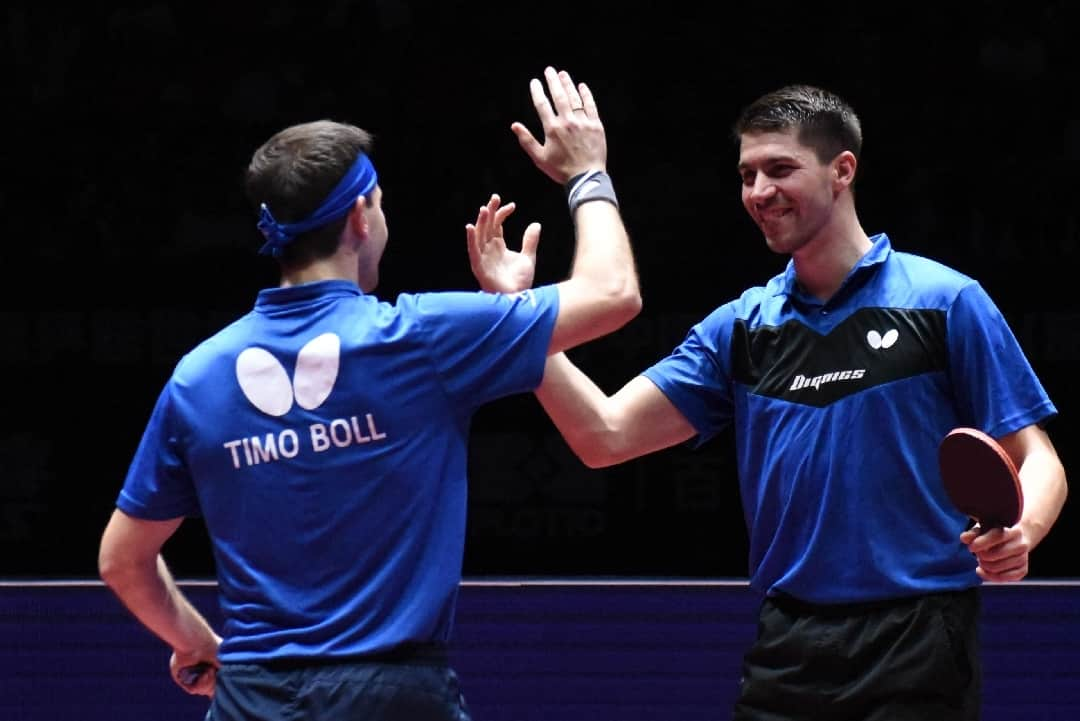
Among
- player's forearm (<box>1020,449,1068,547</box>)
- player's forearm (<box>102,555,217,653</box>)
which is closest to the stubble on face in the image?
player's forearm (<box>1020,449,1068,547</box>)

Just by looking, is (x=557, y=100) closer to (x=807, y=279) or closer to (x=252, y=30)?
(x=807, y=279)

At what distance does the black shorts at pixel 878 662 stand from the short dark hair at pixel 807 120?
2.76 feet

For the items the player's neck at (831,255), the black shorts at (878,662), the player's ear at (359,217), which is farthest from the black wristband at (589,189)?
the black shorts at (878,662)

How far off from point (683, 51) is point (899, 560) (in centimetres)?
393

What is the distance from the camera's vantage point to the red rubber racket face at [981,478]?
2375 mm

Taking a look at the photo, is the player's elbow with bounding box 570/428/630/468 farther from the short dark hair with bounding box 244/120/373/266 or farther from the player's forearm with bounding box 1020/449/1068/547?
the short dark hair with bounding box 244/120/373/266

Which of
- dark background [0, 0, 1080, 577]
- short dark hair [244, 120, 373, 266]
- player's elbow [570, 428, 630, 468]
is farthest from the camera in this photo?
dark background [0, 0, 1080, 577]

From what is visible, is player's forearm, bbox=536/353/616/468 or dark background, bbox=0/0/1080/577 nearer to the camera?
player's forearm, bbox=536/353/616/468

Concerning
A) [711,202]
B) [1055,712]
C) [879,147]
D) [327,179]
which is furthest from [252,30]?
[327,179]

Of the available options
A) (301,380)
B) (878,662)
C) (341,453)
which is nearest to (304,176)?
(301,380)

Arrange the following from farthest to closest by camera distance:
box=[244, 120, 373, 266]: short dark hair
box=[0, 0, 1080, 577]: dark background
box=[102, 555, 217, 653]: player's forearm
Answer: box=[0, 0, 1080, 577]: dark background → box=[102, 555, 217, 653]: player's forearm → box=[244, 120, 373, 266]: short dark hair

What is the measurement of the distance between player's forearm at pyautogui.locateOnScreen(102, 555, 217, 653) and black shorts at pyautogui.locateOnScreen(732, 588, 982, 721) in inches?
38.9

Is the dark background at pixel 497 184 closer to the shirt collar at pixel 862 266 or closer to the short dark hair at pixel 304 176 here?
the shirt collar at pixel 862 266

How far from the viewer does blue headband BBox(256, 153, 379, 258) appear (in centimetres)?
229
